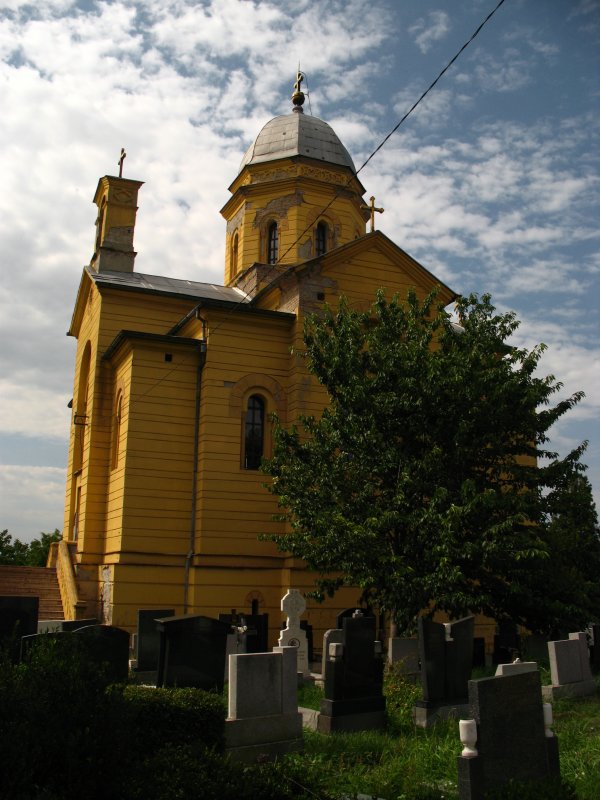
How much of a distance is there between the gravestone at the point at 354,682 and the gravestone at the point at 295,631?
387 centimetres

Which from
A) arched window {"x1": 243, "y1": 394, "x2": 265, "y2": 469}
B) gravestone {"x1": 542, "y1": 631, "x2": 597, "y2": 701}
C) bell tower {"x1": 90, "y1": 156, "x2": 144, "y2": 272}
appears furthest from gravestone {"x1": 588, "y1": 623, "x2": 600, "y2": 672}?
bell tower {"x1": 90, "y1": 156, "x2": 144, "y2": 272}

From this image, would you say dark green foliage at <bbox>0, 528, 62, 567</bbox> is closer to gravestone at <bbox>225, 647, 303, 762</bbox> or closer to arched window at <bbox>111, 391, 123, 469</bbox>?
arched window at <bbox>111, 391, 123, 469</bbox>

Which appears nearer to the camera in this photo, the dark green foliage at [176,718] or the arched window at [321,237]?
the dark green foliage at [176,718]

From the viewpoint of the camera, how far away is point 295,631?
49.3 ft

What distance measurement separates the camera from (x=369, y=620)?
35.1 feet

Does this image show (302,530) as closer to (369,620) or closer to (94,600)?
(369,620)

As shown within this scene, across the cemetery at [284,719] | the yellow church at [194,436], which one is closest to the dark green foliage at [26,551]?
the yellow church at [194,436]

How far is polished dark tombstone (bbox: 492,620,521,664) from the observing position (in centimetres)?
1452

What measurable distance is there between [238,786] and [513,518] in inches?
310

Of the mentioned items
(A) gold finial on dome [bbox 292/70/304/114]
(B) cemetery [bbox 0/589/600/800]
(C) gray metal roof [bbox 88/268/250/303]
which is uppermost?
(A) gold finial on dome [bbox 292/70/304/114]

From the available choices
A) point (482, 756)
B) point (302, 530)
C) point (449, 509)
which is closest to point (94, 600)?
point (302, 530)

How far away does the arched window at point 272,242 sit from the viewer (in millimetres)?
25266

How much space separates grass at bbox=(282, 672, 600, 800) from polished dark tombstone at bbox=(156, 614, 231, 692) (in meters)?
1.55

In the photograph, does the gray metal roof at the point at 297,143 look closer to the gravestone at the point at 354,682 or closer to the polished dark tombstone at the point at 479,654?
the polished dark tombstone at the point at 479,654
